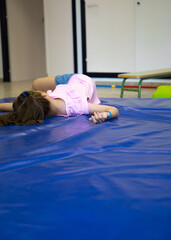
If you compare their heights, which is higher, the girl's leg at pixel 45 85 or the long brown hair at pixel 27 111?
the girl's leg at pixel 45 85

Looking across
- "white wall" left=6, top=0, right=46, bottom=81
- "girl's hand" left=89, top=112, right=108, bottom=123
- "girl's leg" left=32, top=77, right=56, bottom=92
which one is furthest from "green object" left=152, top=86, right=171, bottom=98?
"white wall" left=6, top=0, right=46, bottom=81

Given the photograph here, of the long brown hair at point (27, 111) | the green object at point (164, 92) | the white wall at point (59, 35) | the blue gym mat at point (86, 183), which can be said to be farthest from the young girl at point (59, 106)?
the white wall at point (59, 35)

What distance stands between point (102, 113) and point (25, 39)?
249 inches

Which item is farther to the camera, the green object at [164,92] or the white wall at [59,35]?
the white wall at [59,35]

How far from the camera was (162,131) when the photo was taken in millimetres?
1628

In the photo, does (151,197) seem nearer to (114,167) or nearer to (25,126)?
(114,167)

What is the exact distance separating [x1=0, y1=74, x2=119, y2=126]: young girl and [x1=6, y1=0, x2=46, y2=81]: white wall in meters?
5.19

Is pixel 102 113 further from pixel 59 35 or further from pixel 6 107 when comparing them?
pixel 59 35

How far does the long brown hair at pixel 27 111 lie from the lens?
6.09 ft

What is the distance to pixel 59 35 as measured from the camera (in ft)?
21.1

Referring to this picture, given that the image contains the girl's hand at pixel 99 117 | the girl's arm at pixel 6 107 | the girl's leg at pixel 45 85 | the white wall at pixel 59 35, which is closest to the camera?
the girl's hand at pixel 99 117

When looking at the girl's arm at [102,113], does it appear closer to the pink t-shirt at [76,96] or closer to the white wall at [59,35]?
the pink t-shirt at [76,96]

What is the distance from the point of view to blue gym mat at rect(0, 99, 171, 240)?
0.75 metres

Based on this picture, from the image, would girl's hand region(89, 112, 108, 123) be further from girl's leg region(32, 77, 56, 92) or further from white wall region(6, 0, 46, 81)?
white wall region(6, 0, 46, 81)
